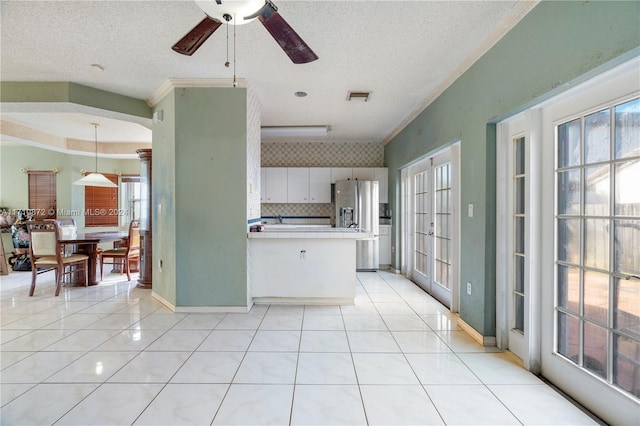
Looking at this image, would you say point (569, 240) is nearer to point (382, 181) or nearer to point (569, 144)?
point (569, 144)

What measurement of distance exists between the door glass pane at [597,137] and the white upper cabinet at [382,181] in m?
4.00

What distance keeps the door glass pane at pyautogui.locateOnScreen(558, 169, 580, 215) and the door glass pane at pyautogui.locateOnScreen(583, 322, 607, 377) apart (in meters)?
0.71

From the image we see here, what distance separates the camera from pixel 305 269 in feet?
11.7

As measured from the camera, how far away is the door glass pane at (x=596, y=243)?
63.6 inches

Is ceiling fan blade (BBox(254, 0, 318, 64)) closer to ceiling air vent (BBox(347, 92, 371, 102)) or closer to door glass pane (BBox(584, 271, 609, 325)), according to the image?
ceiling air vent (BBox(347, 92, 371, 102))

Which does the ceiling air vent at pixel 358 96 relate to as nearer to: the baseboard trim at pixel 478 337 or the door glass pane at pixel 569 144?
the door glass pane at pixel 569 144

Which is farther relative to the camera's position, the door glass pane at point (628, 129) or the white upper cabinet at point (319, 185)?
the white upper cabinet at point (319, 185)

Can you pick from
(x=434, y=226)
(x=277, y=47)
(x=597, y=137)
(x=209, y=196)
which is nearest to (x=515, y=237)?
(x=597, y=137)

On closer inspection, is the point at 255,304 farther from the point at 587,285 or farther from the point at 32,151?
the point at 32,151

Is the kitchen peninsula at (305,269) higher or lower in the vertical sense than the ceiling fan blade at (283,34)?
lower

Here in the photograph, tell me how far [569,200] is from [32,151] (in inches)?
350

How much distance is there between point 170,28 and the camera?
2250 mm

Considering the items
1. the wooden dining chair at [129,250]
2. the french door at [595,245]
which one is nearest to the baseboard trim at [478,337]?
the french door at [595,245]

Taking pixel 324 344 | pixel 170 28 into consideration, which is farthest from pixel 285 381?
pixel 170 28
